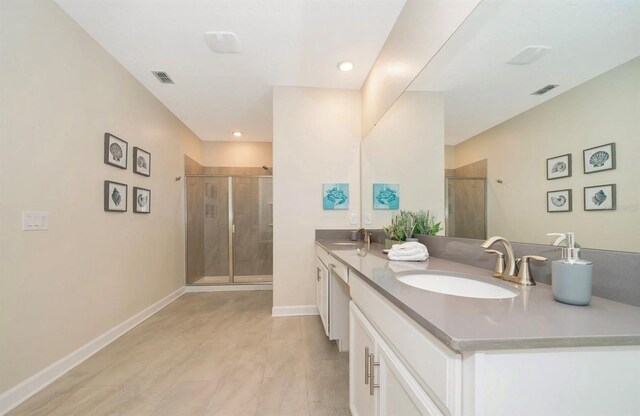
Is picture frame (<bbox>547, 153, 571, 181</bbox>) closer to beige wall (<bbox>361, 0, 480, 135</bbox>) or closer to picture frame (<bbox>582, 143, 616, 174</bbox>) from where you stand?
picture frame (<bbox>582, 143, 616, 174</bbox>)

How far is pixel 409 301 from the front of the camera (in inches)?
28.5

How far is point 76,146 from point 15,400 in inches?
63.8

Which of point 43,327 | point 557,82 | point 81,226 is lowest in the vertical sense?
point 43,327

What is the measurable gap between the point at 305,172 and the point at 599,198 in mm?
2471

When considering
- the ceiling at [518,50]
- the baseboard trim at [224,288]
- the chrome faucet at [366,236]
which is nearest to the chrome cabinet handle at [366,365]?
the ceiling at [518,50]

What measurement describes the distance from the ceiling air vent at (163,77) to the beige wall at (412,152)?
7.21ft

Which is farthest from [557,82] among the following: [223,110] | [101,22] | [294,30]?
[223,110]

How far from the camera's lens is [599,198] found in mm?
743

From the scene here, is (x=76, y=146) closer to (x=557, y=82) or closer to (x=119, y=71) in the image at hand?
(x=119, y=71)

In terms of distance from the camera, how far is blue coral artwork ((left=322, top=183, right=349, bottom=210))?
3.01 metres

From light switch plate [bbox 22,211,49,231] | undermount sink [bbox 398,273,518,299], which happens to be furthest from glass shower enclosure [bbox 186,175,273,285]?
undermount sink [bbox 398,273,518,299]

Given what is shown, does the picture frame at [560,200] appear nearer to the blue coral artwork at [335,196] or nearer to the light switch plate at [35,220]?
the blue coral artwork at [335,196]

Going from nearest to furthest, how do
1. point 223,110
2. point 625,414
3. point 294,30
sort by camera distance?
point 625,414
point 294,30
point 223,110

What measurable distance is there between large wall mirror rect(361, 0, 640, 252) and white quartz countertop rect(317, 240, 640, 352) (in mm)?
225
